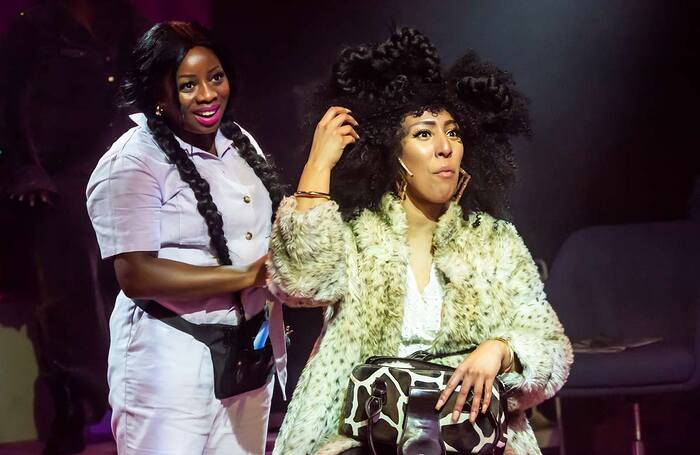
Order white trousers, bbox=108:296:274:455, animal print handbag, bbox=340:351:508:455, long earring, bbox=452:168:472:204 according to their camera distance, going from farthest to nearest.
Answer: long earring, bbox=452:168:472:204
white trousers, bbox=108:296:274:455
animal print handbag, bbox=340:351:508:455

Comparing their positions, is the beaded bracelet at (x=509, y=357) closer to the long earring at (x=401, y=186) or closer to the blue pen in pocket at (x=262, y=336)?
the long earring at (x=401, y=186)

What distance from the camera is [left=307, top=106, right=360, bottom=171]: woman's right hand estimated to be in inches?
74.9

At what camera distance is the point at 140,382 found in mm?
1981

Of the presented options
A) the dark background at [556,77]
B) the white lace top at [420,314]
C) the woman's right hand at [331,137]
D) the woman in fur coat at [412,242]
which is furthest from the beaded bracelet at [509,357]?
the dark background at [556,77]

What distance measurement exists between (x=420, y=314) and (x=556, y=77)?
2143mm

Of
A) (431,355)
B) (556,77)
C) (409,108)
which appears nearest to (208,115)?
(409,108)

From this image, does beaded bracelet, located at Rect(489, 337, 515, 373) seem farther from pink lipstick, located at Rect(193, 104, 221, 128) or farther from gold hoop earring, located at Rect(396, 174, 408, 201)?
pink lipstick, located at Rect(193, 104, 221, 128)

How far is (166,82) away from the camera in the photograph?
201cm

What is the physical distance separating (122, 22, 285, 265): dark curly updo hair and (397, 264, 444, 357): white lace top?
0.40 m

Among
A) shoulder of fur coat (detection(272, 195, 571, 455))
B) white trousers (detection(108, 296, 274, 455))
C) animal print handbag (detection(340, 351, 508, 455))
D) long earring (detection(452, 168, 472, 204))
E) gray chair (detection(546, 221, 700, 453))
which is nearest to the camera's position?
animal print handbag (detection(340, 351, 508, 455))

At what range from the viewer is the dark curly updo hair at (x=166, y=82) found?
1.99 m

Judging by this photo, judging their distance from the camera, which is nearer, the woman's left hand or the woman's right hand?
the woman's left hand

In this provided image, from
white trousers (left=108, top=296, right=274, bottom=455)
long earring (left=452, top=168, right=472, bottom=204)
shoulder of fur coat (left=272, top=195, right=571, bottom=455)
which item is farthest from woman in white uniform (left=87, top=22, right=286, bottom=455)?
long earring (left=452, top=168, right=472, bottom=204)

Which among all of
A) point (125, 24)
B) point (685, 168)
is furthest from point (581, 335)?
point (125, 24)
